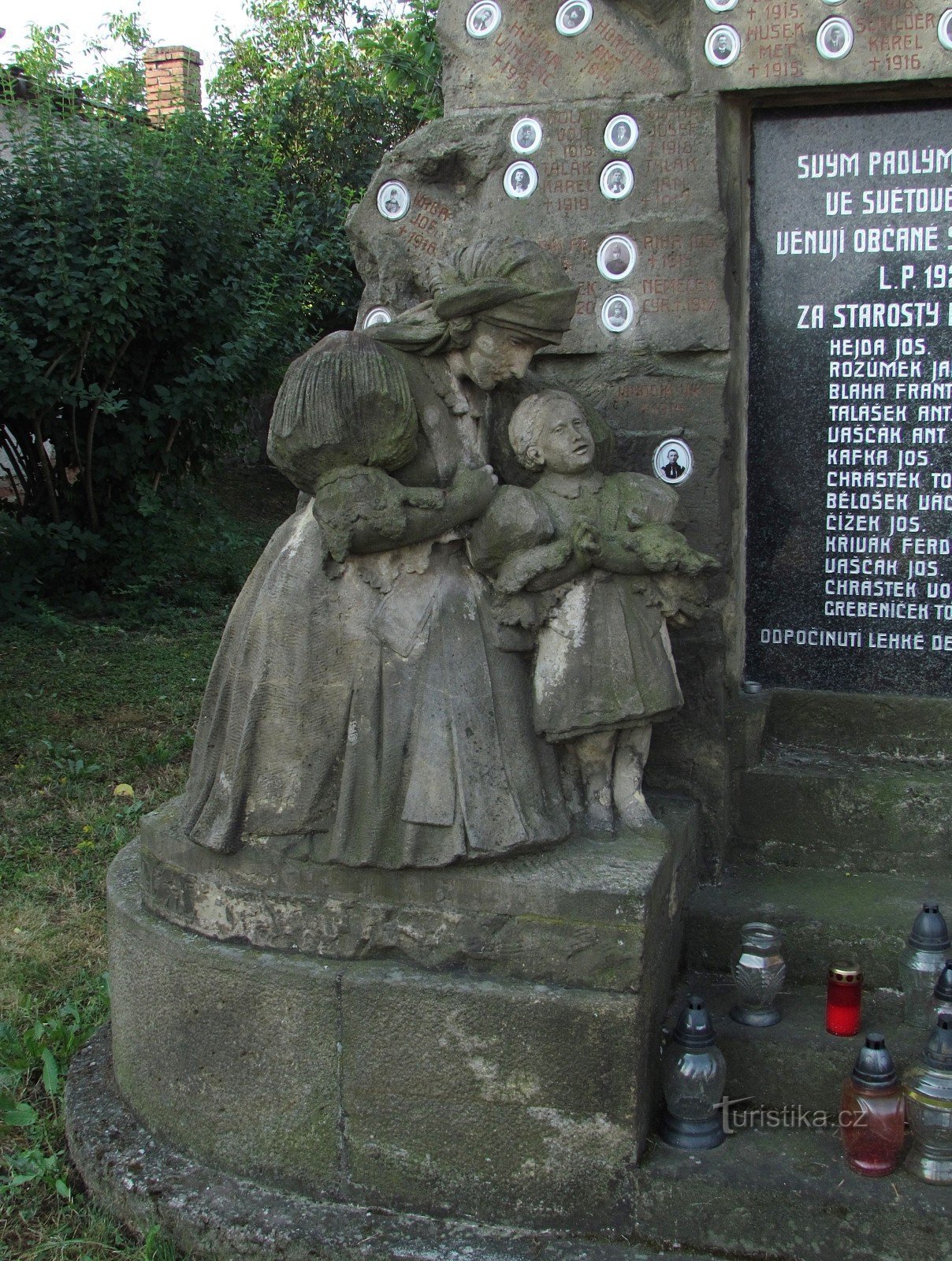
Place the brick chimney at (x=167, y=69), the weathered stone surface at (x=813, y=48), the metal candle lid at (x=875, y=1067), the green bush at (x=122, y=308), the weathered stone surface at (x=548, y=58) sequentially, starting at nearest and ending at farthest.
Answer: the metal candle lid at (x=875, y=1067) → the weathered stone surface at (x=813, y=48) → the weathered stone surface at (x=548, y=58) → the green bush at (x=122, y=308) → the brick chimney at (x=167, y=69)

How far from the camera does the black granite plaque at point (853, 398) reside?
3.44 m

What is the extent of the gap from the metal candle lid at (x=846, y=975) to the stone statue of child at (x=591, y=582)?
546 millimetres

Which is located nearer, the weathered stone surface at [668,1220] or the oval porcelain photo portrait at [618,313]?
the weathered stone surface at [668,1220]

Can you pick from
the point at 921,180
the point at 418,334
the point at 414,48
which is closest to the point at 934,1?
the point at 921,180

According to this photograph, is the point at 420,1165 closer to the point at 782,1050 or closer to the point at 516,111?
the point at 782,1050

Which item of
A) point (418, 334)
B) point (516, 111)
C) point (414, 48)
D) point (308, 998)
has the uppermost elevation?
point (414, 48)

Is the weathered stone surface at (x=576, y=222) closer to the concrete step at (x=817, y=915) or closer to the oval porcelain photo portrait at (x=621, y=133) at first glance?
the oval porcelain photo portrait at (x=621, y=133)

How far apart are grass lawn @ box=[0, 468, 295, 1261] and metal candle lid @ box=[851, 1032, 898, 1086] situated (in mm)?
1500

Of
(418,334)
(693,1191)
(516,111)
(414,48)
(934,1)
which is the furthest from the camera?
(414,48)

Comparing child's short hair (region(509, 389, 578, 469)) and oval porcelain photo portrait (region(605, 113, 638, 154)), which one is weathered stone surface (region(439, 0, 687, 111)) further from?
child's short hair (region(509, 389, 578, 469))

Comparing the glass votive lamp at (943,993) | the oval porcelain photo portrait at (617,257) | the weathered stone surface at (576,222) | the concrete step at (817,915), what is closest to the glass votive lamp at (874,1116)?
the glass votive lamp at (943,993)

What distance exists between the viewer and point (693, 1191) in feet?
8.44

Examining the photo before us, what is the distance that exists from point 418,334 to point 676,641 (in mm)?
1116

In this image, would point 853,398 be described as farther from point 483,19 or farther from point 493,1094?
point 493,1094
